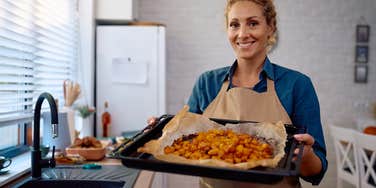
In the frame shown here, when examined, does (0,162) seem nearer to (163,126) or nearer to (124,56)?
(163,126)

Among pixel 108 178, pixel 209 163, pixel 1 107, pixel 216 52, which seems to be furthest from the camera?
pixel 216 52

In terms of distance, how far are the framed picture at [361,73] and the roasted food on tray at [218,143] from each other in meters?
2.83

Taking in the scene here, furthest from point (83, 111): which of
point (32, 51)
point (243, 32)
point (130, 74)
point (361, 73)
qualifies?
point (361, 73)

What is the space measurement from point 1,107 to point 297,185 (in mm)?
1333

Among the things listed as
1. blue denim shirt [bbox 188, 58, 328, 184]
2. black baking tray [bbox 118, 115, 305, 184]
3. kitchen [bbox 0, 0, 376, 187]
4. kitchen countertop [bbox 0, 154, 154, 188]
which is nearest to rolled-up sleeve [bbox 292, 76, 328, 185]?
blue denim shirt [bbox 188, 58, 328, 184]

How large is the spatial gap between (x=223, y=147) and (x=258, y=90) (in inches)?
18.0

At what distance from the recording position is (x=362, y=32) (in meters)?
3.65

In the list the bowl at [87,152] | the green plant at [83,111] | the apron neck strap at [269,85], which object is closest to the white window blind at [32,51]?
the green plant at [83,111]

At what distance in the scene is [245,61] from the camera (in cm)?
146

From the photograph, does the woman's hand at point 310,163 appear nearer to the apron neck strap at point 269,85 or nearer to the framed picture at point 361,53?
the apron neck strap at point 269,85

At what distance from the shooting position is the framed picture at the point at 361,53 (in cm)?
366

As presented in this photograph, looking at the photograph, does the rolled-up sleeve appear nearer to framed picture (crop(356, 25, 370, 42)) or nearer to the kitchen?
the kitchen

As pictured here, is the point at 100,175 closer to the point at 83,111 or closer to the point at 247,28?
the point at 247,28

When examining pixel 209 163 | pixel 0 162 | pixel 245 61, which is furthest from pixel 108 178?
pixel 209 163
